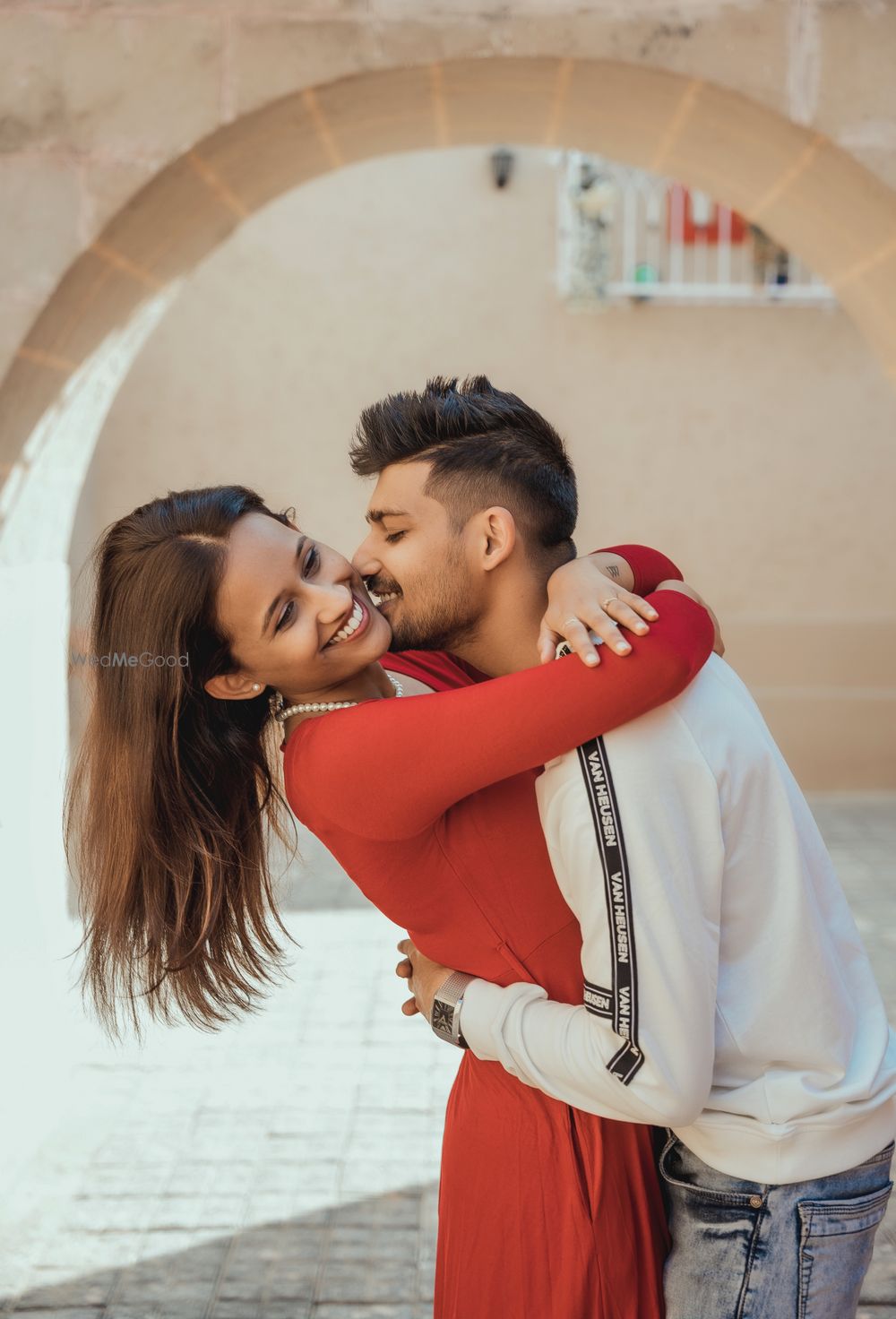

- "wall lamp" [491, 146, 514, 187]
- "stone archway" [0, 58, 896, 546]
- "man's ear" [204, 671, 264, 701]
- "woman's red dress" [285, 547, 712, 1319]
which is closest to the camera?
"woman's red dress" [285, 547, 712, 1319]

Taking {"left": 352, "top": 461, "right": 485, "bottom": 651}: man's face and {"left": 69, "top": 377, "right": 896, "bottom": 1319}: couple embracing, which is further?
{"left": 352, "top": 461, "right": 485, "bottom": 651}: man's face

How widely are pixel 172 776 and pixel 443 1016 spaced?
0.47m

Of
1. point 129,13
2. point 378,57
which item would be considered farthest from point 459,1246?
point 129,13

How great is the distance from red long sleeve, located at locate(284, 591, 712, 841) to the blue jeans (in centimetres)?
53

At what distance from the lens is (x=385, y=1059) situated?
13.5 feet

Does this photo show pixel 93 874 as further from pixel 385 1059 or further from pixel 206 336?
pixel 206 336

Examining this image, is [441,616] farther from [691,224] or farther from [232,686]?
[691,224]

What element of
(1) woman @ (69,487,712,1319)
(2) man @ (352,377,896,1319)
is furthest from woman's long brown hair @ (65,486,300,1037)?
(2) man @ (352,377,896,1319)

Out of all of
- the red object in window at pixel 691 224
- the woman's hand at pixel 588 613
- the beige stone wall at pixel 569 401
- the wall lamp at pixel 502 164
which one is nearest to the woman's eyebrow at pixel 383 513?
the woman's hand at pixel 588 613

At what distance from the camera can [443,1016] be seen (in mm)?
1494

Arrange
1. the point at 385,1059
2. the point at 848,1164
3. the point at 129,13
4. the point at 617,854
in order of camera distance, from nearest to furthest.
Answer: the point at 617,854 → the point at 848,1164 → the point at 129,13 → the point at 385,1059

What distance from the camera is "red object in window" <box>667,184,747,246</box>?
7.53 m

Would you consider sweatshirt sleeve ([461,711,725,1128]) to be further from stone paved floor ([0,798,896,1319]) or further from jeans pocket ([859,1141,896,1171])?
stone paved floor ([0,798,896,1319])

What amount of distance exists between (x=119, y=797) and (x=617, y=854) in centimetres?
73
